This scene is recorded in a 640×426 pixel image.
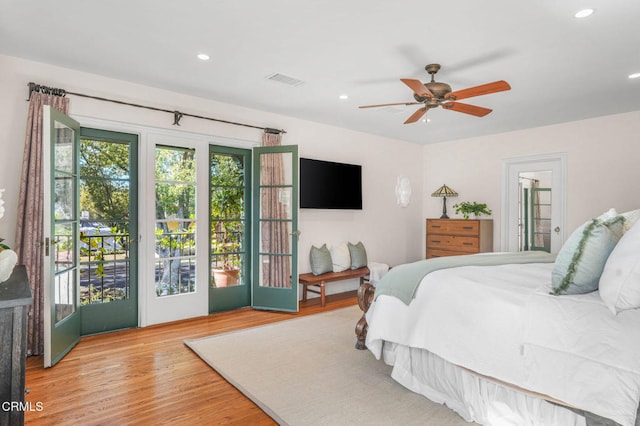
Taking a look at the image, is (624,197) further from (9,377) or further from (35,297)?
(35,297)

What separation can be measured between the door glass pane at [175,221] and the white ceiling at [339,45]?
0.79 meters

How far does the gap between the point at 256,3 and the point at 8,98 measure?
241cm

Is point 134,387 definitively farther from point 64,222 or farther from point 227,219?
point 227,219

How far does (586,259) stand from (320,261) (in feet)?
11.4

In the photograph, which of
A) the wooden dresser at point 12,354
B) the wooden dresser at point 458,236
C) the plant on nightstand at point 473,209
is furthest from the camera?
the plant on nightstand at point 473,209

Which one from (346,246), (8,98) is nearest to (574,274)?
(346,246)

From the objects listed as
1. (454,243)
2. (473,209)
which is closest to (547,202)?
(473,209)

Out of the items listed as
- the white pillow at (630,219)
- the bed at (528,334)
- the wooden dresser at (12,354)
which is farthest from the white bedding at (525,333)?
the wooden dresser at (12,354)

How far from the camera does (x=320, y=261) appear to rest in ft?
16.7

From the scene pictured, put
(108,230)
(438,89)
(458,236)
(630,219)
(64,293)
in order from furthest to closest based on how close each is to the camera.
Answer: (458,236) < (108,230) < (64,293) < (438,89) < (630,219)

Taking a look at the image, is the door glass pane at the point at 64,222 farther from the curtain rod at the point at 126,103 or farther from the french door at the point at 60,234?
the curtain rod at the point at 126,103

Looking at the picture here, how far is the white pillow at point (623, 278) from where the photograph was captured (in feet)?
5.48

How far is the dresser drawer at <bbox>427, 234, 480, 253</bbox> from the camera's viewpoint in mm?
5688

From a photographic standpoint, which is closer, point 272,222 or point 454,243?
point 272,222
